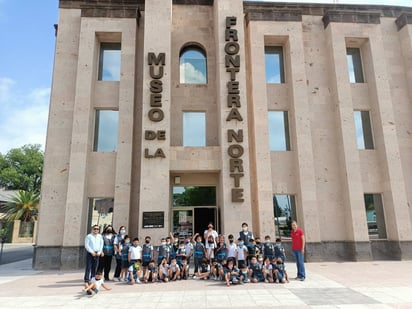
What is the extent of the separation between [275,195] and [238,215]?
297cm

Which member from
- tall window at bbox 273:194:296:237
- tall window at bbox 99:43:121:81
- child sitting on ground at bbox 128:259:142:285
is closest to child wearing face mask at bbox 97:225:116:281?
child sitting on ground at bbox 128:259:142:285

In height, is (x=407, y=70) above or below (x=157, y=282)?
above

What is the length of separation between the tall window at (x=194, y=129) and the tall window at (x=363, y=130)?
360 inches

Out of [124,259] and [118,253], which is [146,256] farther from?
[118,253]

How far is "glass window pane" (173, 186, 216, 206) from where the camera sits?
1617cm

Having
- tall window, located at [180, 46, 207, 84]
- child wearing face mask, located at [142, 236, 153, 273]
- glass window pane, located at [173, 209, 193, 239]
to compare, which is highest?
tall window, located at [180, 46, 207, 84]

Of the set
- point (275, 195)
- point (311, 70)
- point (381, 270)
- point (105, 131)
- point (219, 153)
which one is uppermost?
point (311, 70)

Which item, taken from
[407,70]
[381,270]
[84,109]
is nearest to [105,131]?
[84,109]

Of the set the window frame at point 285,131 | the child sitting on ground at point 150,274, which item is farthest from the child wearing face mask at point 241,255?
the window frame at point 285,131

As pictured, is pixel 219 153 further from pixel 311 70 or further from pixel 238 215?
pixel 311 70

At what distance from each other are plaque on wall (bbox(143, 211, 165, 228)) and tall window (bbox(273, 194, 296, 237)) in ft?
20.4

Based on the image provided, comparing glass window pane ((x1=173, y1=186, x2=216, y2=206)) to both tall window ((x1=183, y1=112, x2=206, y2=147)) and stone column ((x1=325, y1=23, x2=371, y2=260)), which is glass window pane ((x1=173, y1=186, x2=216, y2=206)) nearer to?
tall window ((x1=183, y1=112, x2=206, y2=147))

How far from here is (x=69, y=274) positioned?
12.7 metres

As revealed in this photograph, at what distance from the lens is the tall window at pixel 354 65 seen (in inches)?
710
